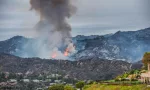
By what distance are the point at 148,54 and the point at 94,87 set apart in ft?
59.4

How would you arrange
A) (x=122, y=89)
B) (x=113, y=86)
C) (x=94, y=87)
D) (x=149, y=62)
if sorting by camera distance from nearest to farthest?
(x=122, y=89), (x=113, y=86), (x=94, y=87), (x=149, y=62)

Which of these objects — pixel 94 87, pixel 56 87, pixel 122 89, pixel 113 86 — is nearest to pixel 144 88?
pixel 122 89

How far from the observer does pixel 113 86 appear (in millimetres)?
92125

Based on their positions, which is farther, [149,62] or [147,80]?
[149,62]

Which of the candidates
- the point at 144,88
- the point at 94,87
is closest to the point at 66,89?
the point at 94,87

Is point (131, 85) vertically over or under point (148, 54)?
under

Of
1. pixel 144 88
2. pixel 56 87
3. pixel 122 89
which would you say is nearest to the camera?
pixel 144 88

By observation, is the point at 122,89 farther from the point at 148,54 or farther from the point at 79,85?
the point at 79,85

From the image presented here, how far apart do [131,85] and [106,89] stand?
22.8 ft

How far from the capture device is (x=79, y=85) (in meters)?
144

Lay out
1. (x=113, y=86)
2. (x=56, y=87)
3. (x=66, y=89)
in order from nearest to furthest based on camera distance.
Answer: (x=113, y=86), (x=66, y=89), (x=56, y=87)

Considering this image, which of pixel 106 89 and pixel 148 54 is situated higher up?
pixel 148 54

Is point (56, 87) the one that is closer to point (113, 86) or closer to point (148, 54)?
point (148, 54)

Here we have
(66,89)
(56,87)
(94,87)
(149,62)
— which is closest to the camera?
(94,87)
